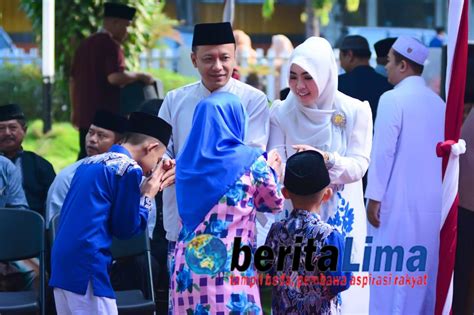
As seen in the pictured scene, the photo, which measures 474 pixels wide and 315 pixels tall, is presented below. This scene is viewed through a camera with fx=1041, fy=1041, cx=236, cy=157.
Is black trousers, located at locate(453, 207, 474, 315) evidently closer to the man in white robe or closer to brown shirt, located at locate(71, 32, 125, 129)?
the man in white robe

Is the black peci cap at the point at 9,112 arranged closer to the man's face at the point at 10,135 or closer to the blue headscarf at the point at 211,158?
the man's face at the point at 10,135

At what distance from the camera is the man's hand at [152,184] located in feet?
15.8

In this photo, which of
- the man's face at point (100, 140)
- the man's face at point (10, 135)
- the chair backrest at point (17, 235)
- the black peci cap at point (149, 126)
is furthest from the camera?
the man's face at point (10, 135)

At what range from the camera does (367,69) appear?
770 centimetres

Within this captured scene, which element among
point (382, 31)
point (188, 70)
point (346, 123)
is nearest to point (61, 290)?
point (346, 123)

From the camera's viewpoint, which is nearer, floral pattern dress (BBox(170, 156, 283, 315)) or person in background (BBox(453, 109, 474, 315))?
floral pattern dress (BBox(170, 156, 283, 315))

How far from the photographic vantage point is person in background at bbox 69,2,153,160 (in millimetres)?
8227

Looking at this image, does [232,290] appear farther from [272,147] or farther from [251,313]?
[272,147]

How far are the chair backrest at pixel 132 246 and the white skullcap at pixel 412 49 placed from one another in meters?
1.91

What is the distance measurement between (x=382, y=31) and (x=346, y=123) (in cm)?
1363

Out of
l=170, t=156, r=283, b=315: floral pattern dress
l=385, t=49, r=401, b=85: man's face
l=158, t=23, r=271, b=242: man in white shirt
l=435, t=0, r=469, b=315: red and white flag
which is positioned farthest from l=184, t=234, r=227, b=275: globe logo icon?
l=385, t=49, r=401, b=85: man's face

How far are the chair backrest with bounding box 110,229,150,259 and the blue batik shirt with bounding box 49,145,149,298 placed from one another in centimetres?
143

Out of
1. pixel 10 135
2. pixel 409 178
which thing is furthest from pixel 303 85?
pixel 10 135

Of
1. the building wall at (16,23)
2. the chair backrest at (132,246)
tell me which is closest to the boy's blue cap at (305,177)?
the chair backrest at (132,246)
